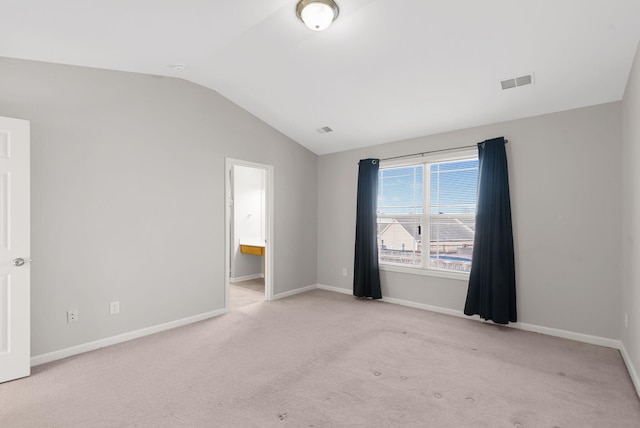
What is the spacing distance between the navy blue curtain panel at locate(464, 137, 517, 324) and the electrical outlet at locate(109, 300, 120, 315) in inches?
153

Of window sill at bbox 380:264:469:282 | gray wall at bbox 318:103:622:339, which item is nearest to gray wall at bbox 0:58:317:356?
window sill at bbox 380:264:469:282

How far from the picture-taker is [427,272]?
14.6 ft

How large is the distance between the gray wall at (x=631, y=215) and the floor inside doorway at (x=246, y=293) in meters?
4.14

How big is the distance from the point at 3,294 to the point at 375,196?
13.6ft

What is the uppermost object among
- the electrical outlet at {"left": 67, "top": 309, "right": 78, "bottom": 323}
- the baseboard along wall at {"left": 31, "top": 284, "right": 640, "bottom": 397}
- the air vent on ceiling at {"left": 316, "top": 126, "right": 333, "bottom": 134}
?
the air vent on ceiling at {"left": 316, "top": 126, "right": 333, "bottom": 134}

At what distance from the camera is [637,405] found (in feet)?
7.30

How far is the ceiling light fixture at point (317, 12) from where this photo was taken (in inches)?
92.7

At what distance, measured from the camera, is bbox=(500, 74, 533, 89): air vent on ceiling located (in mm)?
3037

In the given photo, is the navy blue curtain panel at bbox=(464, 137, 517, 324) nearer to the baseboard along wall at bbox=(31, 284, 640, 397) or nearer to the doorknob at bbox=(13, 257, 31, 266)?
the baseboard along wall at bbox=(31, 284, 640, 397)

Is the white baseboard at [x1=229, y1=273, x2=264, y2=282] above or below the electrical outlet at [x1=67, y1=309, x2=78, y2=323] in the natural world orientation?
below

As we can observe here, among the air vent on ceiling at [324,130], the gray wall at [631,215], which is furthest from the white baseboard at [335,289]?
the gray wall at [631,215]

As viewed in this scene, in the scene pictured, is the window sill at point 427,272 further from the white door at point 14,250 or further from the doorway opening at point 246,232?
the white door at point 14,250

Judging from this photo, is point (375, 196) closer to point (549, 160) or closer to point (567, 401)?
point (549, 160)

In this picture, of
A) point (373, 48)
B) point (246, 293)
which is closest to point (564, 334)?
point (373, 48)
